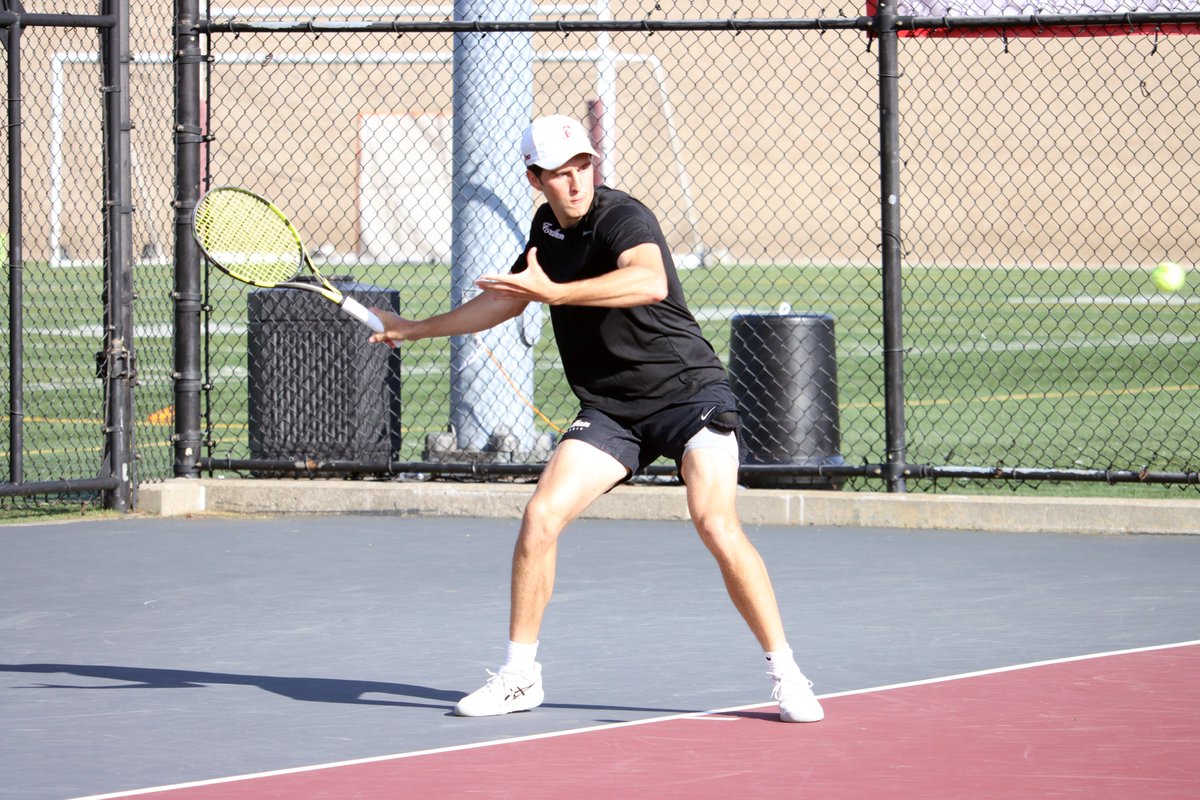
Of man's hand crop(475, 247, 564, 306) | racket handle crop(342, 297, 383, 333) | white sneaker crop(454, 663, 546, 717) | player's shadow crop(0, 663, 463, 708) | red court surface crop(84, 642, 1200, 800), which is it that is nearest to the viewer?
red court surface crop(84, 642, 1200, 800)

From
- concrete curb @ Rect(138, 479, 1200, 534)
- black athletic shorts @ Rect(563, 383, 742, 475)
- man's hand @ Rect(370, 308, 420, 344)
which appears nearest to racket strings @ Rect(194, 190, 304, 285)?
man's hand @ Rect(370, 308, 420, 344)

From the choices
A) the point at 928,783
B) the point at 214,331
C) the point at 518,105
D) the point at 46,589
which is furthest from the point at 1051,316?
the point at 928,783

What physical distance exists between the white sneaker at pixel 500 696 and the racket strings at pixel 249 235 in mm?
1834

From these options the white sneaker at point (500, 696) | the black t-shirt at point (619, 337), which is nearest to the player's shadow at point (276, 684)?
the white sneaker at point (500, 696)

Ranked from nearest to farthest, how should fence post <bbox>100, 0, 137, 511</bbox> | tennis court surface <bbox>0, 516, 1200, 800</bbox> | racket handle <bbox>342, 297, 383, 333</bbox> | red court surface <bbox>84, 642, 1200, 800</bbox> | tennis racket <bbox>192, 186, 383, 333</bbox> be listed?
red court surface <bbox>84, 642, 1200, 800</bbox> < tennis court surface <bbox>0, 516, 1200, 800</bbox> < racket handle <bbox>342, 297, 383, 333</bbox> < tennis racket <bbox>192, 186, 383, 333</bbox> < fence post <bbox>100, 0, 137, 511</bbox>

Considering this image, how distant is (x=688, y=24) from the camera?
31.2 ft

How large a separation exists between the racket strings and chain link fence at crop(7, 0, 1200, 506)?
316cm

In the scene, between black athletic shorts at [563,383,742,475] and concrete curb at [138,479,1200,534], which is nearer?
black athletic shorts at [563,383,742,475]

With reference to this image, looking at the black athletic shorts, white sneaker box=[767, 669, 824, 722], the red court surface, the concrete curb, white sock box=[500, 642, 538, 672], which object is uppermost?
the black athletic shorts

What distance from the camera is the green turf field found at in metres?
11.6

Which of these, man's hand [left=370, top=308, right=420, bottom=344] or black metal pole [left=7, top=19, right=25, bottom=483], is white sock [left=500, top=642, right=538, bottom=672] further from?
black metal pole [left=7, top=19, right=25, bottom=483]

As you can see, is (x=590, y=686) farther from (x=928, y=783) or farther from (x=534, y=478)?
(x=534, y=478)

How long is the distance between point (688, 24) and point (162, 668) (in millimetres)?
4648

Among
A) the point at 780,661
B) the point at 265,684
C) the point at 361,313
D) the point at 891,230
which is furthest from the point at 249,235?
the point at 891,230
